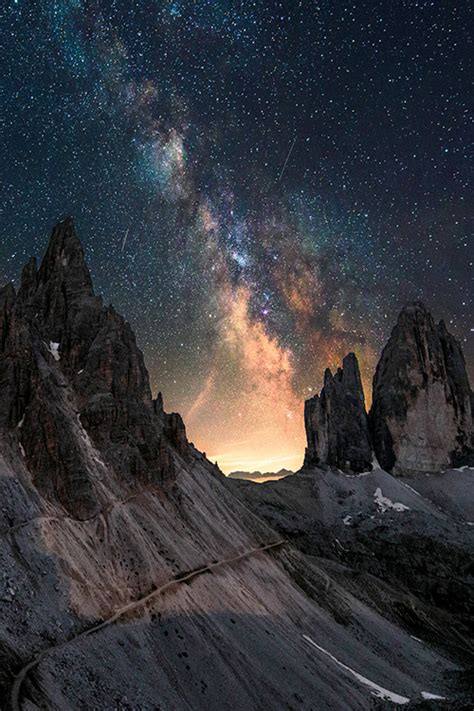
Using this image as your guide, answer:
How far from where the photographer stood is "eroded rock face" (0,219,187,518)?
6053 centimetres

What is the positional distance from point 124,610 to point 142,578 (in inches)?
282

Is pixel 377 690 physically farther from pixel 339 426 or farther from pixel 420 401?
pixel 420 401

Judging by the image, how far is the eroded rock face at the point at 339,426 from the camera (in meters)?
168

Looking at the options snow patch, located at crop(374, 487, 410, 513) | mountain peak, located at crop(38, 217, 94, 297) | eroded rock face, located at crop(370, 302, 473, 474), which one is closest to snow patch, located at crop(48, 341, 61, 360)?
mountain peak, located at crop(38, 217, 94, 297)

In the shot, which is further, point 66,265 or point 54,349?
point 66,265

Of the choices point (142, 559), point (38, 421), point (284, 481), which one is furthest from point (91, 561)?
point (284, 481)

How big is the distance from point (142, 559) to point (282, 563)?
35295 mm

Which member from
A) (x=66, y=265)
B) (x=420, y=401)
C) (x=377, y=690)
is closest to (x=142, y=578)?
(x=377, y=690)

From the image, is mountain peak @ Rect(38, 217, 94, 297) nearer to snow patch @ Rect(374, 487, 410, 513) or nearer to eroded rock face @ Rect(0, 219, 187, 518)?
Result: eroded rock face @ Rect(0, 219, 187, 518)

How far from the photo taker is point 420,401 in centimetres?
17900

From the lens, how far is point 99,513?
60469mm

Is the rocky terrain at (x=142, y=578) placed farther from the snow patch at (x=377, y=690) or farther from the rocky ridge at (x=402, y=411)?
the rocky ridge at (x=402, y=411)

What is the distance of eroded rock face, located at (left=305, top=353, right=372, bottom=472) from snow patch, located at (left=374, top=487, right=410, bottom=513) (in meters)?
16.6

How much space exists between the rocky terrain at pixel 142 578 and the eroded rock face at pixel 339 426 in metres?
50.7
